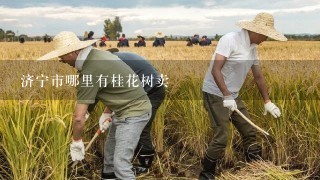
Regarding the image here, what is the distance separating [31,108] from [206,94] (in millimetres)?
1440

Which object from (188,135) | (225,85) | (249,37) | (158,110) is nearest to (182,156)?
(188,135)

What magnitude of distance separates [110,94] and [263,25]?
56.7 inches

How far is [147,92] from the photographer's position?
12.8 feet

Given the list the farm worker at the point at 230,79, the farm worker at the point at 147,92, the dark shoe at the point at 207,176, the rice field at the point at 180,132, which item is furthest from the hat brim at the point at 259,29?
the dark shoe at the point at 207,176

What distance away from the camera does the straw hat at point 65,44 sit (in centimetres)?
279

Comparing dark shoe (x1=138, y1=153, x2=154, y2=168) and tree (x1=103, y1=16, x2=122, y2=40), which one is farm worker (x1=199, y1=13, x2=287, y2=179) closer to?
dark shoe (x1=138, y1=153, x2=154, y2=168)

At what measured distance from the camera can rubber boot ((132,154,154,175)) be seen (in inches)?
157

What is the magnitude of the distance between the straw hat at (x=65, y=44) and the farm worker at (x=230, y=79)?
111cm

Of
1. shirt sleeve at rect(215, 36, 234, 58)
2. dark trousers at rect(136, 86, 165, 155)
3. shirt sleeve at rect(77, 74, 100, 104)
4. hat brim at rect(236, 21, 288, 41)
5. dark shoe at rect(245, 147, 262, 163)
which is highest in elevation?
hat brim at rect(236, 21, 288, 41)

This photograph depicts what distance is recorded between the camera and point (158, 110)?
4.20m

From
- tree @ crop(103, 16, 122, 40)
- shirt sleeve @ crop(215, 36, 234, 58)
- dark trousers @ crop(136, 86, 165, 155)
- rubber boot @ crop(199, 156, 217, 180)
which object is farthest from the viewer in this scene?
tree @ crop(103, 16, 122, 40)

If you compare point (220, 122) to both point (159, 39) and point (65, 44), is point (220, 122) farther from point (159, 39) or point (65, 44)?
point (159, 39)

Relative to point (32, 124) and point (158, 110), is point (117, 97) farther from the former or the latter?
point (158, 110)

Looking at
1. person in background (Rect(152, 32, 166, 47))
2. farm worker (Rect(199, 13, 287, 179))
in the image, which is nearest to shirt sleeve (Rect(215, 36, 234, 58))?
farm worker (Rect(199, 13, 287, 179))
